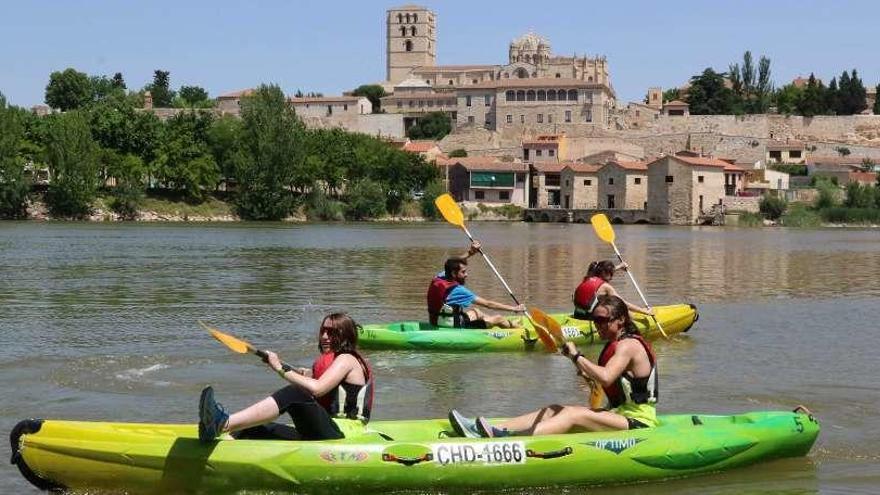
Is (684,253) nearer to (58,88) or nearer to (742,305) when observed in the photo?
(742,305)

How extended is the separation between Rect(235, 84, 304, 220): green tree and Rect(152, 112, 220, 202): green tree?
7.73 ft

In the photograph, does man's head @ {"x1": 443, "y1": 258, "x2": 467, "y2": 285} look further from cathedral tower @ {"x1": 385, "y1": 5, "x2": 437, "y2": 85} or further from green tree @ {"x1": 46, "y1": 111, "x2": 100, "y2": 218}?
cathedral tower @ {"x1": 385, "y1": 5, "x2": 437, "y2": 85}

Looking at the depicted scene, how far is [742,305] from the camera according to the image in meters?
24.4

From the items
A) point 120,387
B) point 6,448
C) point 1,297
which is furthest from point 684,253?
point 6,448

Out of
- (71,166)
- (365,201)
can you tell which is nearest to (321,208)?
(365,201)

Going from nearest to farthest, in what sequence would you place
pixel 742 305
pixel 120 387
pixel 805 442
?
1. pixel 805 442
2. pixel 120 387
3. pixel 742 305

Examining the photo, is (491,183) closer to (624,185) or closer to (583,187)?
(583,187)

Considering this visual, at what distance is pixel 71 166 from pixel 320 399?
6692 cm

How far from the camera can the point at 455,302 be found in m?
16.4

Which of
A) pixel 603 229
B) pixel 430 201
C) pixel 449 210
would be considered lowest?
pixel 430 201

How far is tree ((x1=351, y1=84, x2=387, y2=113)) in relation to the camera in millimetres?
144712

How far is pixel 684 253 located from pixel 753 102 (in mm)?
88501

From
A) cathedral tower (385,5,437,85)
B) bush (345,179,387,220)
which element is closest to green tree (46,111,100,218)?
bush (345,179,387,220)

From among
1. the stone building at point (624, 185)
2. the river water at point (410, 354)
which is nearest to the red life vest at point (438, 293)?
the river water at point (410, 354)
